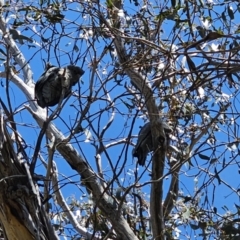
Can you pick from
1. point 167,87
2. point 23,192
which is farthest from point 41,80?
point 167,87

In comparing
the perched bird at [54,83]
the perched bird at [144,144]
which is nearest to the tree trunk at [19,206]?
the perched bird at [54,83]

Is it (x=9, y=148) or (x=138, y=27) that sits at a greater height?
(x=138, y=27)

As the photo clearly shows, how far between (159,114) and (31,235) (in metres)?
0.92

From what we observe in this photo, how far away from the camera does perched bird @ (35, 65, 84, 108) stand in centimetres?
283

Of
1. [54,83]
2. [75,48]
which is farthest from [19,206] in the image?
[75,48]

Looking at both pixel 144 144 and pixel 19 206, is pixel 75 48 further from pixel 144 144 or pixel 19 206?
pixel 19 206

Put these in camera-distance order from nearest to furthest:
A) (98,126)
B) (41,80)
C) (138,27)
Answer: (41,80) < (98,126) < (138,27)

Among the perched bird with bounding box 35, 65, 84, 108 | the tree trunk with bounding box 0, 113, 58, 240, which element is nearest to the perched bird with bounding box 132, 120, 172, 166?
the perched bird with bounding box 35, 65, 84, 108

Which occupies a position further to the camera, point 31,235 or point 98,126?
point 98,126

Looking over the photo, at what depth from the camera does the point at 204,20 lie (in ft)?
11.2

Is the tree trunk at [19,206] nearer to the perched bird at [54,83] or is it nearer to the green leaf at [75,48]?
the perched bird at [54,83]

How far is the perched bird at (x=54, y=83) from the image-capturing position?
2832mm

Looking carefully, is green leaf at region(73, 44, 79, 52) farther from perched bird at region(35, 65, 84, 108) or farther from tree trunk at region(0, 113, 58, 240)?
tree trunk at region(0, 113, 58, 240)

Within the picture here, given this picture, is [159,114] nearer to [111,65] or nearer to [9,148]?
[111,65]
